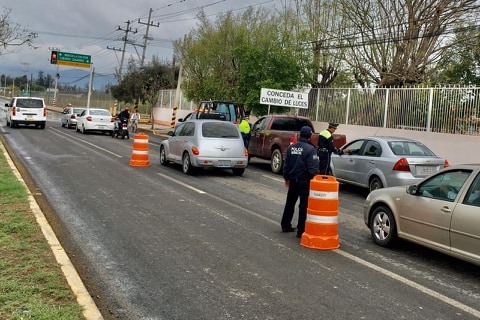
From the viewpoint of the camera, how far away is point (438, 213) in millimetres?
6344

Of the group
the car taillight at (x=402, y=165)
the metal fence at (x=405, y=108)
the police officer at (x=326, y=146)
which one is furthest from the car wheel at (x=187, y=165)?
the metal fence at (x=405, y=108)

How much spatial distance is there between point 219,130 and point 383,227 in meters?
7.56

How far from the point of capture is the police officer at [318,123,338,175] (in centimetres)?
1266

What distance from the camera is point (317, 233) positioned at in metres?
7.01

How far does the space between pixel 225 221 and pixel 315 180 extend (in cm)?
202

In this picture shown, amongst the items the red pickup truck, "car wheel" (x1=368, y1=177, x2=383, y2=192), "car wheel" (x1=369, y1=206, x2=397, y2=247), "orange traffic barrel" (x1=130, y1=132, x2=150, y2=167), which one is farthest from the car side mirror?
"orange traffic barrel" (x1=130, y1=132, x2=150, y2=167)

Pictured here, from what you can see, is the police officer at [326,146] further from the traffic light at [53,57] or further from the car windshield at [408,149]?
the traffic light at [53,57]

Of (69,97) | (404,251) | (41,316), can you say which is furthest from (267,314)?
(69,97)

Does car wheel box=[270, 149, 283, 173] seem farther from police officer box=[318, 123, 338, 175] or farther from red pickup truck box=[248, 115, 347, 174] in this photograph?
police officer box=[318, 123, 338, 175]

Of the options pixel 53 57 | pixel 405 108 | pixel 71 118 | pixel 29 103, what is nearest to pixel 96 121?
pixel 29 103

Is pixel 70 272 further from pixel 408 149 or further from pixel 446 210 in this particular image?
pixel 408 149

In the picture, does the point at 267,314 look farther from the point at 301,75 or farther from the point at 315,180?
the point at 301,75

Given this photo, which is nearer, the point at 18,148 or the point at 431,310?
the point at 431,310

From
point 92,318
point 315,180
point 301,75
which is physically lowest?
point 92,318
